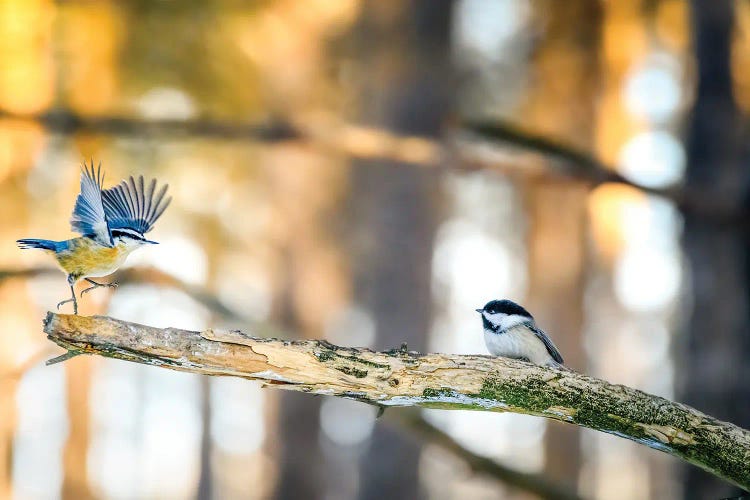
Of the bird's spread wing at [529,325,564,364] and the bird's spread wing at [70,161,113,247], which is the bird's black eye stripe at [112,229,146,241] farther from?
the bird's spread wing at [529,325,564,364]

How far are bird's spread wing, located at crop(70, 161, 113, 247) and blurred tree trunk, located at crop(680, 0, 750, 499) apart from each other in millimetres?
4307

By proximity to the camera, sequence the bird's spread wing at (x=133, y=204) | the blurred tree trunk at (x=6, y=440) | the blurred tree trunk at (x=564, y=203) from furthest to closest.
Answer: the blurred tree trunk at (x=6, y=440) → the blurred tree trunk at (x=564, y=203) → the bird's spread wing at (x=133, y=204)

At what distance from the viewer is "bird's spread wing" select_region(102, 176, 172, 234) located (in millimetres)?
2850

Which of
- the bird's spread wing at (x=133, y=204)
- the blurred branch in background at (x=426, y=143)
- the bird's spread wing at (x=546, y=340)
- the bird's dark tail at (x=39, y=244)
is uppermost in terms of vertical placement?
the blurred branch in background at (x=426, y=143)

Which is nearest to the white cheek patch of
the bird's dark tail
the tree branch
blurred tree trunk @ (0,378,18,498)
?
the tree branch

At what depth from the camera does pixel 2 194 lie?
9945 millimetres

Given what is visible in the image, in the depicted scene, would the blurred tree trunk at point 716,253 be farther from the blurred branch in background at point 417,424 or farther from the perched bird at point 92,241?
the perched bird at point 92,241

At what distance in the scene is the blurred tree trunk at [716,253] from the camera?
5285mm

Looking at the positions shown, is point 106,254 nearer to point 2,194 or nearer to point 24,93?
point 24,93

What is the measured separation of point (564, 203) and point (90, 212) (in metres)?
8.69

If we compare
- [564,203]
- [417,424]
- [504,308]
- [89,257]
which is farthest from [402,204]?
[89,257]

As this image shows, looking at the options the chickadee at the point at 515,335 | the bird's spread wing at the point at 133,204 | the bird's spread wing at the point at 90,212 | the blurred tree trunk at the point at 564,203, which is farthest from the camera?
the blurred tree trunk at the point at 564,203

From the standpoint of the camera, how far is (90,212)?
8.87ft

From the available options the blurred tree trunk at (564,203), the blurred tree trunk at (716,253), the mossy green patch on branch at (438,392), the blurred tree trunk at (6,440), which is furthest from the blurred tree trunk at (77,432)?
the mossy green patch on branch at (438,392)
